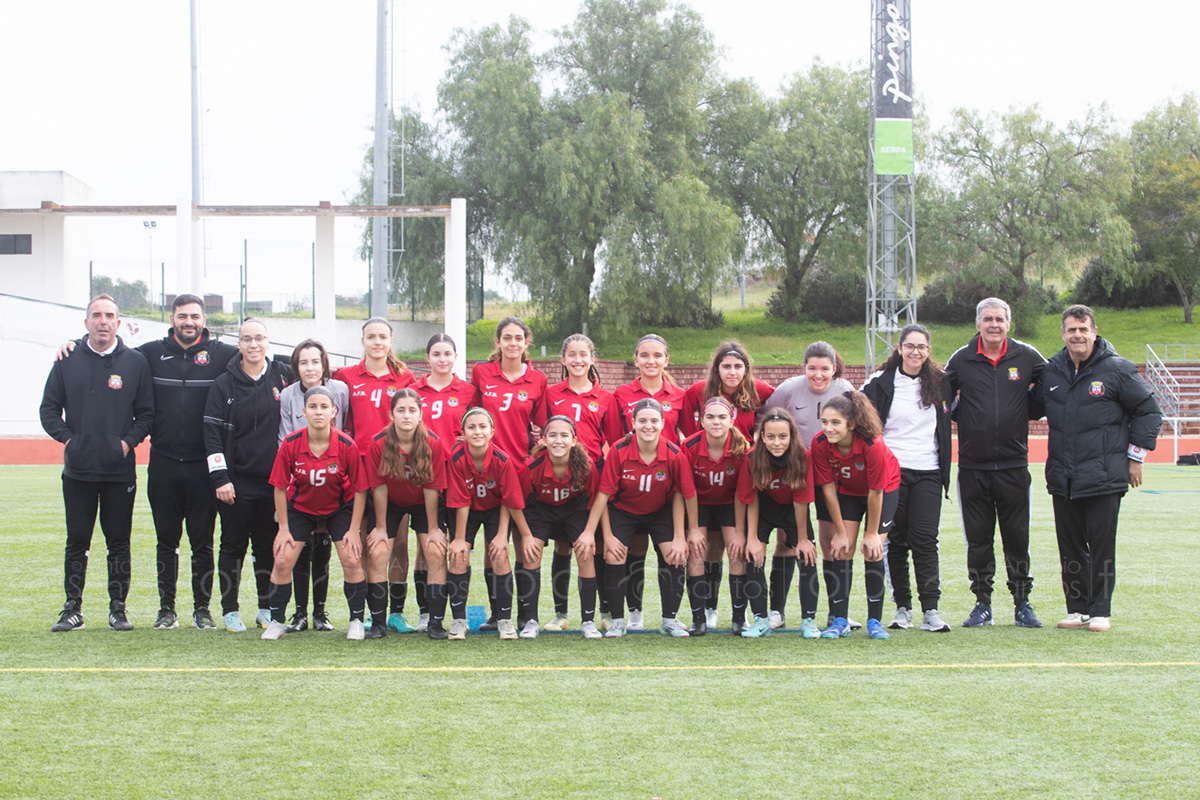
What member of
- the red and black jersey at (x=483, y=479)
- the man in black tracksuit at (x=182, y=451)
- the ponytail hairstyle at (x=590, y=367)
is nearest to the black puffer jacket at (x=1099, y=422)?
the ponytail hairstyle at (x=590, y=367)

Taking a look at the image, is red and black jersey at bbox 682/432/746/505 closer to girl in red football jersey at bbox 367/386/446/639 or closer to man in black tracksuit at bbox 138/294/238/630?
girl in red football jersey at bbox 367/386/446/639

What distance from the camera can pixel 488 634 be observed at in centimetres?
513

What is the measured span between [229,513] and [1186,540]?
7928 millimetres

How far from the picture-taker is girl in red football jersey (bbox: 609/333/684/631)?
207 inches

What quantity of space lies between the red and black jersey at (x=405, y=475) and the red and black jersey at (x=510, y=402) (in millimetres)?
459

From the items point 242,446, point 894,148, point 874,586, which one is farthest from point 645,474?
point 894,148

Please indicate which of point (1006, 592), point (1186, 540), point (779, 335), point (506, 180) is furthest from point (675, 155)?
point (1006, 592)

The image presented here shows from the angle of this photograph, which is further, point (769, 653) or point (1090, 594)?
point (1090, 594)

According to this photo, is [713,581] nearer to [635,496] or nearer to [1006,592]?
[635,496]

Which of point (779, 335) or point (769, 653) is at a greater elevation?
point (779, 335)

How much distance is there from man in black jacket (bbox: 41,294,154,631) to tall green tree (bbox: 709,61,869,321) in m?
32.5

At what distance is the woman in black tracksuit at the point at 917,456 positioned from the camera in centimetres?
519

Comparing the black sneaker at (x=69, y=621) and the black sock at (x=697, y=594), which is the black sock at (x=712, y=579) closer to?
Answer: the black sock at (x=697, y=594)

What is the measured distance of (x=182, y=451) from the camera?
16.9 ft
